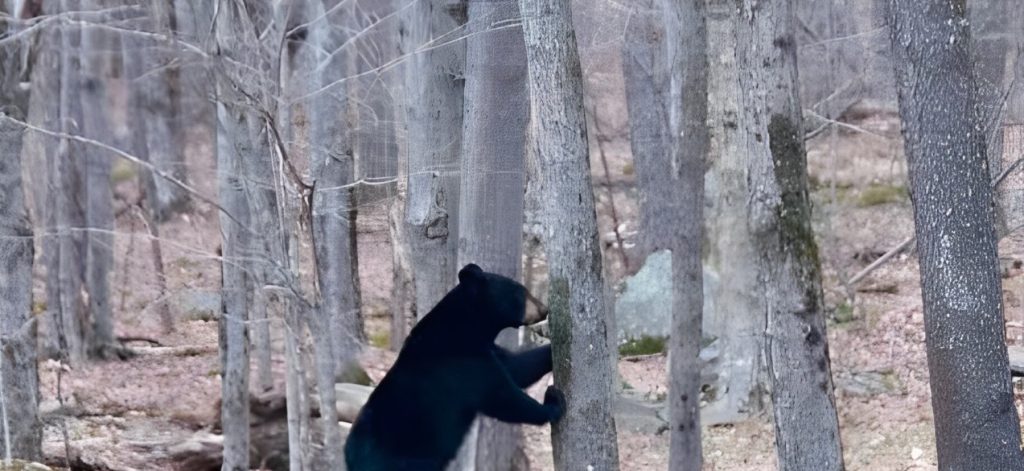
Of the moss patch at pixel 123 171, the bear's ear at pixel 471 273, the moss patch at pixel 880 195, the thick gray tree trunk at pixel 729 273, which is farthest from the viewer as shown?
the moss patch at pixel 123 171

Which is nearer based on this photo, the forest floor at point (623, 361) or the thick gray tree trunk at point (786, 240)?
the thick gray tree trunk at point (786, 240)

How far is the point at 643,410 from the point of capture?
1141 cm

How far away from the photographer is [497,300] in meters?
5.25

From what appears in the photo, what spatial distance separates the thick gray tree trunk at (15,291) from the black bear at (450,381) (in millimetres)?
4299

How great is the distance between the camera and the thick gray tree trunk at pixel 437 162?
20.8 feet

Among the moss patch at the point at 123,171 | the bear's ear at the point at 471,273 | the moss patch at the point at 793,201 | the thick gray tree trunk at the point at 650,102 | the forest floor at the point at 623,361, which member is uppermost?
the moss patch at the point at 123,171

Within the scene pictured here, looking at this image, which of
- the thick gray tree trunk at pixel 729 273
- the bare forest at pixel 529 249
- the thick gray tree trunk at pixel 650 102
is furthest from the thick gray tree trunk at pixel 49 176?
the thick gray tree trunk at pixel 729 273

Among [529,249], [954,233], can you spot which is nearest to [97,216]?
[529,249]

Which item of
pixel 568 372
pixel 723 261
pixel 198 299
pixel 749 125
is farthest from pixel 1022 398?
pixel 198 299

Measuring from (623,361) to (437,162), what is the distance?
24.0 feet

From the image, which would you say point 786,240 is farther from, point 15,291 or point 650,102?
point 650,102

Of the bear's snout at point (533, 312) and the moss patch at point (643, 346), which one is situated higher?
the bear's snout at point (533, 312)

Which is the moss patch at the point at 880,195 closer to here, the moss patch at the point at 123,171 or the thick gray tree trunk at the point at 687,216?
the thick gray tree trunk at the point at 687,216

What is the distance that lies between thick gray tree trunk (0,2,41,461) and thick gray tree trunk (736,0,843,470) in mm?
6004
